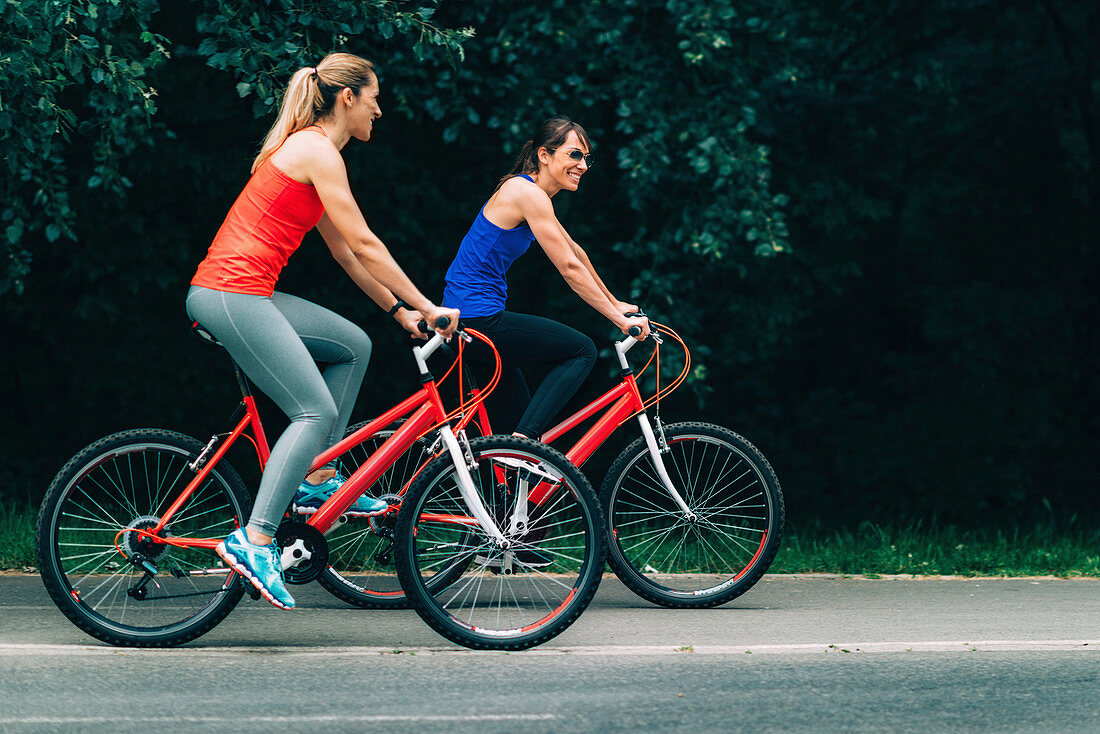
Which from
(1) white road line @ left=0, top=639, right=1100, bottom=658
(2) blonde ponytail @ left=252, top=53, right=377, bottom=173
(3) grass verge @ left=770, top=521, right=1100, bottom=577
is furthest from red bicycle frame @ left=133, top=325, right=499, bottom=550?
(3) grass verge @ left=770, top=521, right=1100, bottom=577

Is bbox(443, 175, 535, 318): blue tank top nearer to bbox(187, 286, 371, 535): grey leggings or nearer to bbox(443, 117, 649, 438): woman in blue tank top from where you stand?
bbox(443, 117, 649, 438): woman in blue tank top

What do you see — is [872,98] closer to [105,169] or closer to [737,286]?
[737,286]

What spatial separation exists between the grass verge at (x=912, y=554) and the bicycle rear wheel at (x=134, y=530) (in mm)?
2089

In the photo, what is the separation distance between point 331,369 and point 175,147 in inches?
216

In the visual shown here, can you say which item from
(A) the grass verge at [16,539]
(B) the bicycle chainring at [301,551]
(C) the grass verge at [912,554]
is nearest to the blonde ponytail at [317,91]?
(B) the bicycle chainring at [301,551]

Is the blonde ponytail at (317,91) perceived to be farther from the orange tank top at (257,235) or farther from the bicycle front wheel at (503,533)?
the bicycle front wheel at (503,533)

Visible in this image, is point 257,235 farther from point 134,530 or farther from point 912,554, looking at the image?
point 912,554

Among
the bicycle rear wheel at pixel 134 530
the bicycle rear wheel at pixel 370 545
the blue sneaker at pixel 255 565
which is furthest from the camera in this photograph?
the bicycle rear wheel at pixel 370 545

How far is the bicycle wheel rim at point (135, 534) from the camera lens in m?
5.12

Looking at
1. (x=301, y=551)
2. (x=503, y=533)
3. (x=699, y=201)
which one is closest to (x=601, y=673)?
(x=503, y=533)

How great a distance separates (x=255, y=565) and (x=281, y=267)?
110 centimetres

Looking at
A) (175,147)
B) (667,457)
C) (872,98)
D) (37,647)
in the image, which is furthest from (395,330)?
(37,647)

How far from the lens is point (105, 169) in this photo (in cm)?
791

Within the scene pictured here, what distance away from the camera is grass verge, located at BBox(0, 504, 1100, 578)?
7.39 meters
